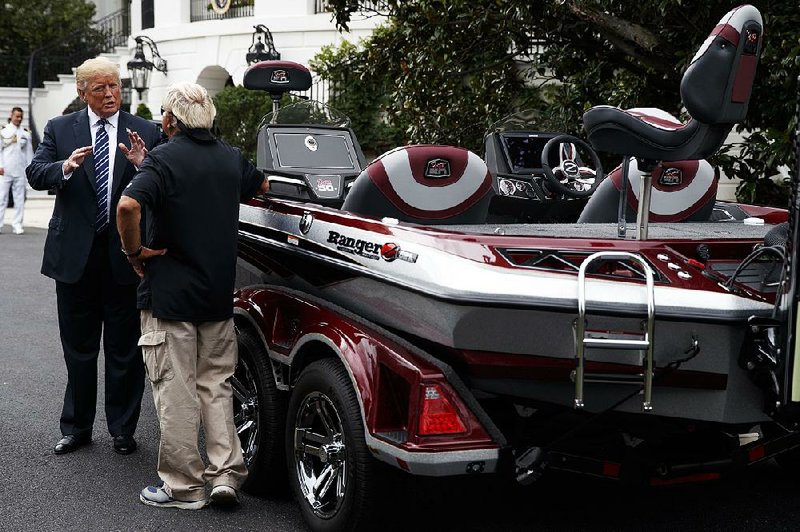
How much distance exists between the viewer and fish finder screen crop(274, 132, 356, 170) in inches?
262

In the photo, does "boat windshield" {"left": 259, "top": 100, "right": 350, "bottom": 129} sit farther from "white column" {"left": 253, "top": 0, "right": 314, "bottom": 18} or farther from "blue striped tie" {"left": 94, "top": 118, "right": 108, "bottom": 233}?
"white column" {"left": 253, "top": 0, "right": 314, "bottom": 18}

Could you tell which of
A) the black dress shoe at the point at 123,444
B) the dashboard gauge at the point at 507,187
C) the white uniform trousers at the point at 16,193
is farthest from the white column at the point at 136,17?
the black dress shoe at the point at 123,444

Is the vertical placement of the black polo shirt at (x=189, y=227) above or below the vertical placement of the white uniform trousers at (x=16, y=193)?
above

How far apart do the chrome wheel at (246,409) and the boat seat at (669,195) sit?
1850mm

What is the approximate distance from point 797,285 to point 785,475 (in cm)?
221

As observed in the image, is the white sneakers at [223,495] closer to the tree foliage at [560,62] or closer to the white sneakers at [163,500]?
the white sneakers at [163,500]

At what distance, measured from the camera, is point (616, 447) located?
370cm

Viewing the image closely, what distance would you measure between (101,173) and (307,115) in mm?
2104

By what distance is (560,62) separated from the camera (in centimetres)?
1059

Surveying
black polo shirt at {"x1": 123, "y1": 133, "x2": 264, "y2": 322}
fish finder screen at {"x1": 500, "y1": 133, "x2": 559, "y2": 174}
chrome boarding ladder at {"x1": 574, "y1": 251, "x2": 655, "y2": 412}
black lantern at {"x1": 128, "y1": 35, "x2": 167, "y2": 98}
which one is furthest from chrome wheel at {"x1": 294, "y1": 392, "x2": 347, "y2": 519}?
black lantern at {"x1": 128, "y1": 35, "x2": 167, "y2": 98}

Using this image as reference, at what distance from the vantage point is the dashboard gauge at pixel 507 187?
273 inches

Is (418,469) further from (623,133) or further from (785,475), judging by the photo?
(785,475)

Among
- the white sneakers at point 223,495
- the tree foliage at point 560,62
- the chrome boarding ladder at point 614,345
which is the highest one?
the tree foliage at point 560,62

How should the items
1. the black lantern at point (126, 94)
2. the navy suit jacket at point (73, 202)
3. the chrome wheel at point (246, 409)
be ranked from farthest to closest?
the black lantern at point (126, 94)
the navy suit jacket at point (73, 202)
the chrome wheel at point (246, 409)
